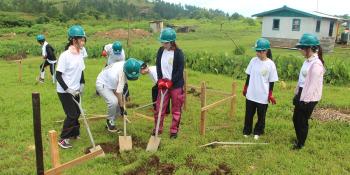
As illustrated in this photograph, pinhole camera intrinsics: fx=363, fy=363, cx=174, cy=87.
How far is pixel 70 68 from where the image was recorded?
18.2 ft

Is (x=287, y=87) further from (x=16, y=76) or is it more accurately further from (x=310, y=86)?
(x=16, y=76)

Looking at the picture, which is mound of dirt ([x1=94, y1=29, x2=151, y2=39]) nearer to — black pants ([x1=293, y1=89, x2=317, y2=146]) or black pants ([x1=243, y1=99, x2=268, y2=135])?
black pants ([x1=243, y1=99, x2=268, y2=135])

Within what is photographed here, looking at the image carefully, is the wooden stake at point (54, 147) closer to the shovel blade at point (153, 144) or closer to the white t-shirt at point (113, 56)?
the shovel blade at point (153, 144)

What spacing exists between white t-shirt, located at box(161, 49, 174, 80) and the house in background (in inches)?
894

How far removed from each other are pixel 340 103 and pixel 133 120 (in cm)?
518

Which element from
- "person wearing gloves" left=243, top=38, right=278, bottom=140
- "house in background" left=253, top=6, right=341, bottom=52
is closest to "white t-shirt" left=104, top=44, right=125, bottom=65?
"person wearing gloves" left=243, top=38, right=278, bottom=140

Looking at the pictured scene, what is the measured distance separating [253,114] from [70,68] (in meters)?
3.21

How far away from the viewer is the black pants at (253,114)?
623 centimetres

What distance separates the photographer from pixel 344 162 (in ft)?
17.5

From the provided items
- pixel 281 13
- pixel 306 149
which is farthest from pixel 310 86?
pixel 281 13

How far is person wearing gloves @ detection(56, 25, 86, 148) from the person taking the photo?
5.47m

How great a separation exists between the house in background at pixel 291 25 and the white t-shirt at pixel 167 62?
22700mm

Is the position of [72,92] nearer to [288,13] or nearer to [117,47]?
[117,47]

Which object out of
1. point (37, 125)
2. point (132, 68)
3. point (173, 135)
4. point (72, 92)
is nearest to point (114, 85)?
point (132, 68)
